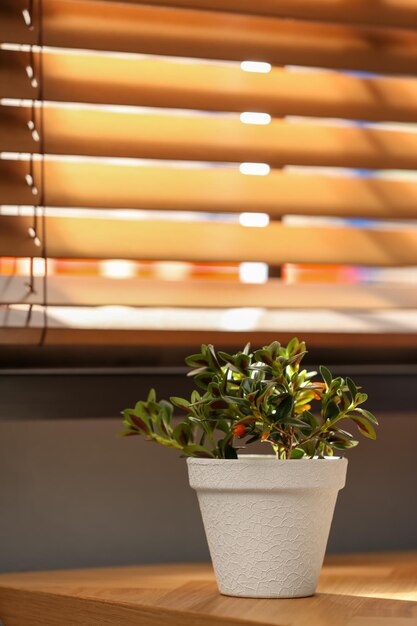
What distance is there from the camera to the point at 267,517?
1099mm

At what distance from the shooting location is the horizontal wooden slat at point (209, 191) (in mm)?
1339

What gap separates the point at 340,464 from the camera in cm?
112

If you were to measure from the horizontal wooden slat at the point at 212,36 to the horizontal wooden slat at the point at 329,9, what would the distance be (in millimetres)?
22

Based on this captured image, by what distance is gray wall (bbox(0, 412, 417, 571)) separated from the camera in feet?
4.63

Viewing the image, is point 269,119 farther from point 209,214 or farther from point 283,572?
point 283,572

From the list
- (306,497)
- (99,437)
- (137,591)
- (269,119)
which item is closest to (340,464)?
(306,497)

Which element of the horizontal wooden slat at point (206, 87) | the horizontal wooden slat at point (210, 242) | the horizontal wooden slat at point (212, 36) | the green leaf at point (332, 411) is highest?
the horizontal wooden slat at point (212, 36)

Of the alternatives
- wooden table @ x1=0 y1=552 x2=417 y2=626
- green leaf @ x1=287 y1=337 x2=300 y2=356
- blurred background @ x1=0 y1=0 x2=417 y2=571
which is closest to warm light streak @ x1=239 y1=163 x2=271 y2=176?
blurred background @ x1=0 y1=0 x2=417 y2=571

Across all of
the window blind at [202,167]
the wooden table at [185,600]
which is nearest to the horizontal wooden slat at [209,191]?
the window blind at [202,167]

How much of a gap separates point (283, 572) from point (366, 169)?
622 millimetres

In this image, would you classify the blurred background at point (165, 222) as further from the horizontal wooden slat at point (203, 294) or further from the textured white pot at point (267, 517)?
the textured white pot at point (267, 517)

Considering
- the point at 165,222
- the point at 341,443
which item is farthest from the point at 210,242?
the point at 341,443

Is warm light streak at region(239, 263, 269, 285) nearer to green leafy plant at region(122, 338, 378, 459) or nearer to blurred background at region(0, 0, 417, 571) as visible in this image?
blurred background at region(0, 0, 417, 571)

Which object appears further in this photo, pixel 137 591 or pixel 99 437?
pixel 99 437
